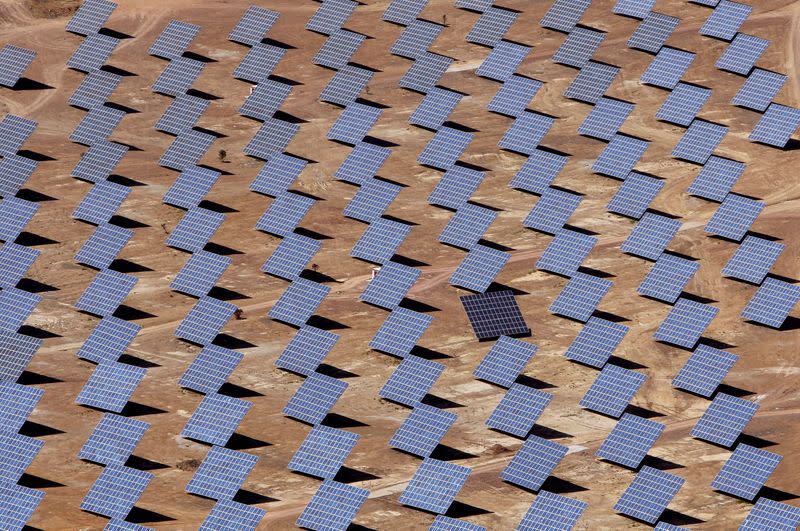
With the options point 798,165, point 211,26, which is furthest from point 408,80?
point 798,165

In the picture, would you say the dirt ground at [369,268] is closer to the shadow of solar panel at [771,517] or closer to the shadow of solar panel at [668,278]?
the shadow of solar panel at [668,278]

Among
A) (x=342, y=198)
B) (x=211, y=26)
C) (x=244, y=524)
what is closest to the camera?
(x=244, y=524)

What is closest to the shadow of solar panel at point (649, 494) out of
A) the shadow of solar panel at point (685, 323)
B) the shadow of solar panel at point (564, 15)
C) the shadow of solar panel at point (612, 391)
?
the shadow of solar panel at point (612, 391)

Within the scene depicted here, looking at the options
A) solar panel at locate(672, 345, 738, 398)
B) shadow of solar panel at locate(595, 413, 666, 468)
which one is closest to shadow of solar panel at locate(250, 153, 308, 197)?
shadow of solar panel at locate(595, 413, 666, 468)

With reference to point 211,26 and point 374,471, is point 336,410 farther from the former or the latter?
point 211,26

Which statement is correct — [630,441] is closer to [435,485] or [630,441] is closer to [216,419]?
[435,485]

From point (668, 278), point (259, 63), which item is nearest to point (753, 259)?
point (668, 278)
